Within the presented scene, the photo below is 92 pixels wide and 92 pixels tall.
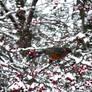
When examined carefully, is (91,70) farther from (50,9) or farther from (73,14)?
(50,9)

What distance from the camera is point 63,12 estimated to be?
7.45 metres

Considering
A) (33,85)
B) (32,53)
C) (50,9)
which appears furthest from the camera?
(50,9)

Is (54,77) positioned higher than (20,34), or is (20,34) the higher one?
(20,34)

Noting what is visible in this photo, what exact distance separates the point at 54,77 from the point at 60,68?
0.41 m

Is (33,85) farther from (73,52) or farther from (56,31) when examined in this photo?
(56,31)

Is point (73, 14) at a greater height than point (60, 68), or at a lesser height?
greater

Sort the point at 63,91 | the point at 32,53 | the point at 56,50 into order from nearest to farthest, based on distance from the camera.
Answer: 1. the point at 56,50
2. the point at 32,53
3. the point at 63,91

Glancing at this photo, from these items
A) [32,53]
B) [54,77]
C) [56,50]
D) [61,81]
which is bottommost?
[61,81]

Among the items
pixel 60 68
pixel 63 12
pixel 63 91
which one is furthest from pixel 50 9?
pixel 63 91

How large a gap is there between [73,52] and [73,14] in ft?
7.49

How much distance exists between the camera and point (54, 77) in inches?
232

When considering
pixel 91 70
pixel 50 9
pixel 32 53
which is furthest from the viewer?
pixel 50 9

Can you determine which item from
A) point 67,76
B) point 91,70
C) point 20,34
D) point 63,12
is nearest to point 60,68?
point 67,76

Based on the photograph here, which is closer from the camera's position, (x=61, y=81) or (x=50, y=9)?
(x=61, y=81)
